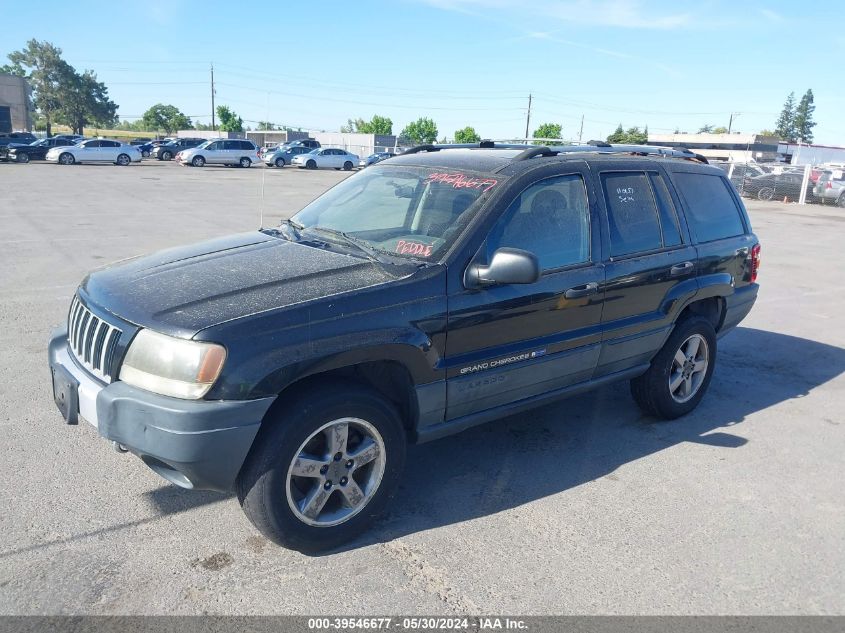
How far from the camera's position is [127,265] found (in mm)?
3848

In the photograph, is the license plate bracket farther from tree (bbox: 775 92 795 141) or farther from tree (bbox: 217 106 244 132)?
tree (bbox: 775 92 795 141)

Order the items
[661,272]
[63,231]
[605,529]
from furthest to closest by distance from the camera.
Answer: [63,231] → [661,272] → [605,529]

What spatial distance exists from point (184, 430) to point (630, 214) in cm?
310

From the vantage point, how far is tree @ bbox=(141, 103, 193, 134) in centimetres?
10969

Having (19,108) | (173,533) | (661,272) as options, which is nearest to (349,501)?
(173,533)

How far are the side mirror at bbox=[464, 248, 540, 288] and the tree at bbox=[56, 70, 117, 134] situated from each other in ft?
334

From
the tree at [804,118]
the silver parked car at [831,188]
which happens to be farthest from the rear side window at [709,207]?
the tree at [804,118]

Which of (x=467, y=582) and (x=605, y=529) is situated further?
(x=605, y=529)

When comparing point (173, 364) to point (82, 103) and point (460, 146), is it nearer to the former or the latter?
point (460, 146)

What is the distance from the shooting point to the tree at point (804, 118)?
124 meters

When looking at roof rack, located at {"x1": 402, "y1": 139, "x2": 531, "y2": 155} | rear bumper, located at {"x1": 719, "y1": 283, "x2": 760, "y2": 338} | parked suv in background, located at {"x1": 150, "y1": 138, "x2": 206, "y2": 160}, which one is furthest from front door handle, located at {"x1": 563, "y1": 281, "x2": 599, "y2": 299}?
parked suv in background, located at {"x1": 150, "y1": 138, "x2": 206, "y2": 160}

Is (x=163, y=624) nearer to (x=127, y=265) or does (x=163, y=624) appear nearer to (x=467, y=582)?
(x=467, y=582)

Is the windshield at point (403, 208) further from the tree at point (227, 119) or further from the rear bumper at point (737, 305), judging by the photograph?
the tree at point (227, 119)

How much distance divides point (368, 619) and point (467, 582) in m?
0.50
